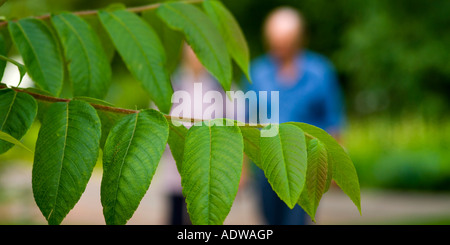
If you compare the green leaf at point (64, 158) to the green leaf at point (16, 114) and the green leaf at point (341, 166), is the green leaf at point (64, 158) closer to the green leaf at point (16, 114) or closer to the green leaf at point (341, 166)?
the green leaf at point (16, 114)

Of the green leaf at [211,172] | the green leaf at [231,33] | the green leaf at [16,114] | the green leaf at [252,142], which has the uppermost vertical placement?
the green leaf at [231,33]

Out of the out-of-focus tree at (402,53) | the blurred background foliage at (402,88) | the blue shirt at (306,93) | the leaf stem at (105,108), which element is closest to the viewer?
the leaf stem at (105,108)

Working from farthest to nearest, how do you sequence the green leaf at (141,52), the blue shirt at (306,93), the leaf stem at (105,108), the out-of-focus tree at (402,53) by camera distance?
the out-of-focus tree at (402,53) < the blue shirt at (306,93) < the green leaf at (141,52) < the leaf stem at (105,108)

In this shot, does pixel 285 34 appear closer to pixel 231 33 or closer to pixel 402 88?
pixel 231 33

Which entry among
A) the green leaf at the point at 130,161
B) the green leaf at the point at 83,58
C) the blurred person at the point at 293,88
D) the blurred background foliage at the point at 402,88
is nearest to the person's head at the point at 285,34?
the blurred person at the point at 293,88

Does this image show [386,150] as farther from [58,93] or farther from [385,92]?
[58,93]

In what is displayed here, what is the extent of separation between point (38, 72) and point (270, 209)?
13.2 feet

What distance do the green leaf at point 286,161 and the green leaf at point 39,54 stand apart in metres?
0.60

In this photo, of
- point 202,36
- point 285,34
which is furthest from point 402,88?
point 202,36

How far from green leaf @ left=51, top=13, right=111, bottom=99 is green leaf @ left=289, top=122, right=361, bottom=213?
579 millimetres

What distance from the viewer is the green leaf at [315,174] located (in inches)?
39.0

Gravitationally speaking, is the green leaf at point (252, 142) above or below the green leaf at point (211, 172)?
above
